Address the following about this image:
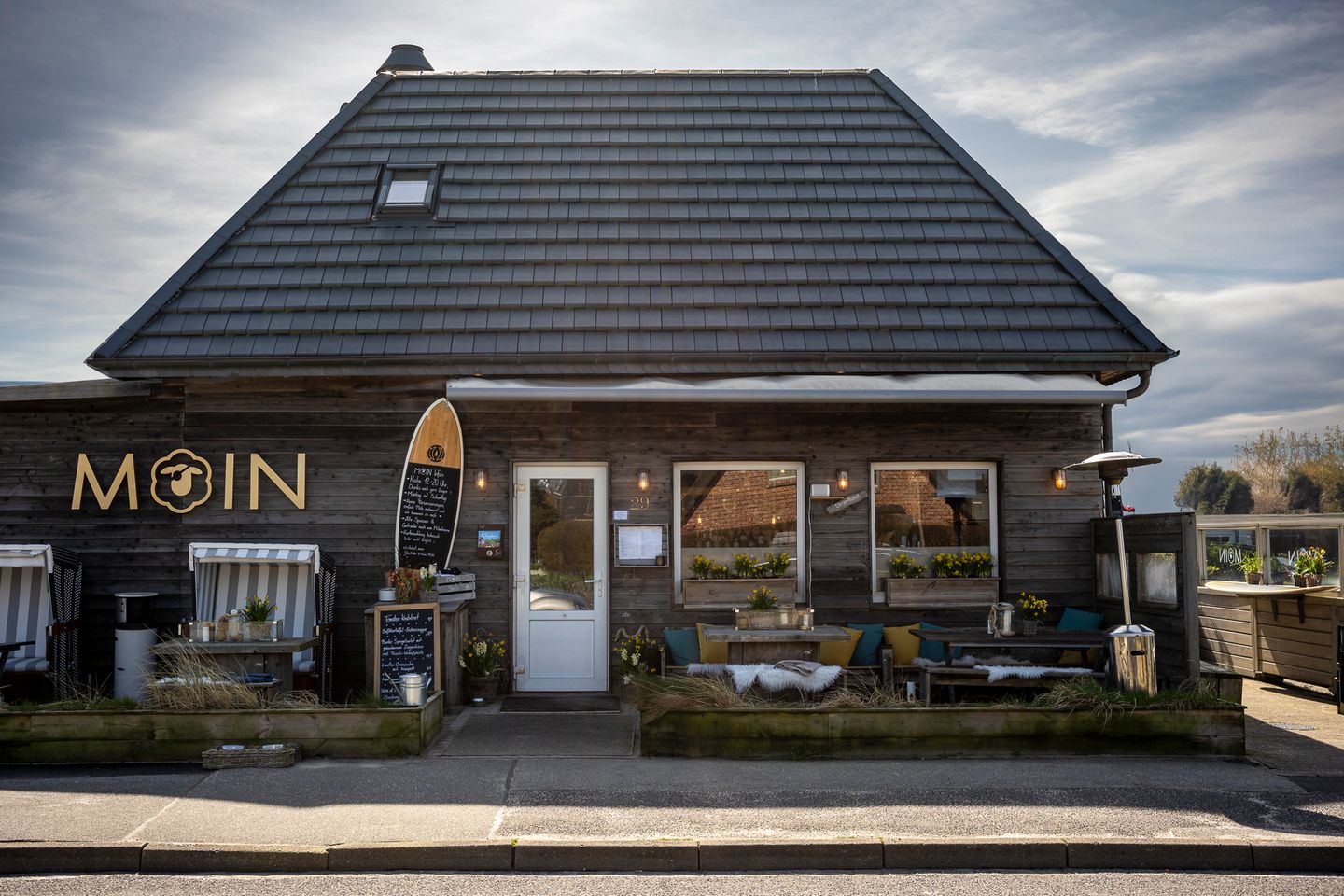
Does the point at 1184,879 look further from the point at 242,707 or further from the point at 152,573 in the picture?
the point at 152,573

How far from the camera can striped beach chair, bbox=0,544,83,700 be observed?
31.6 ft

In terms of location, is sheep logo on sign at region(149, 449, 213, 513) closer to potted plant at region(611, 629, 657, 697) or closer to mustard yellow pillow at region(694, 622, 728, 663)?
potted plant at region(611, 629, 657, 697)

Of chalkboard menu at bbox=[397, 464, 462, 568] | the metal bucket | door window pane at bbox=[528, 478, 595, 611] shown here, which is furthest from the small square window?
the metal bucket

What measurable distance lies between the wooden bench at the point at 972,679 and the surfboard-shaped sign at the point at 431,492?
4.81m

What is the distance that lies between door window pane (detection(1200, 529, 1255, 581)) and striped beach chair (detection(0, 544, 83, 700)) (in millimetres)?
13381

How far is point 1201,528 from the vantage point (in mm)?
14352

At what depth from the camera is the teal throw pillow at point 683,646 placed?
10.4m

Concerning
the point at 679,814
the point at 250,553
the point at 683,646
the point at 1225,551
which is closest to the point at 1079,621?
the point at 683,646

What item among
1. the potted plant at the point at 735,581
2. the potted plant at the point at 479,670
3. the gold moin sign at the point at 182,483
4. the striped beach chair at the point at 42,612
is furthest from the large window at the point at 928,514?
the striped beach chair at the point at 42,612

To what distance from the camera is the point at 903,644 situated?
10305mm

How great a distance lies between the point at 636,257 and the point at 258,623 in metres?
5.33

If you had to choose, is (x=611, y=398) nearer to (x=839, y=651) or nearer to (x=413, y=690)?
(x=413, y=690)

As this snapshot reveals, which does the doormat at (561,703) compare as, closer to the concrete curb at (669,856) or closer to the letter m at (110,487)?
the concrete curb at (669,856)

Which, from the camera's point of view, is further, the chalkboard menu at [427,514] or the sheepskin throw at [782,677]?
the chalkboard menu at [427,514]
